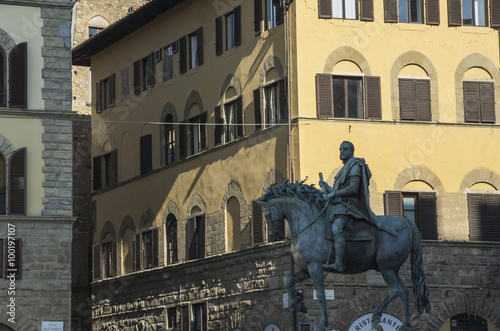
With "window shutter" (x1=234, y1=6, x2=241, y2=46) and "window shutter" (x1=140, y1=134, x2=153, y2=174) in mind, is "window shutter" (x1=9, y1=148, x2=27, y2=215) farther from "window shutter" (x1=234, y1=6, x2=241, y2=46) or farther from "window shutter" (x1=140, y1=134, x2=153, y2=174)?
"window shutter" (x1=140, y1=134, x2=153, y2=174)

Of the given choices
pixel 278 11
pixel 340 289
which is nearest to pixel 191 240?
pixel 340 289

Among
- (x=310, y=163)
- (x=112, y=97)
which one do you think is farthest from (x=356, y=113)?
(x=112, y=97)

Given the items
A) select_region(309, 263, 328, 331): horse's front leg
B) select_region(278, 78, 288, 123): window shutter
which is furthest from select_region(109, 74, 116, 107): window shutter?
select_region(309, 263, 328, 331): horse's front leg

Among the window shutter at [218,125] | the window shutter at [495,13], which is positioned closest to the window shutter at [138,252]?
the window shutter at [218,125]

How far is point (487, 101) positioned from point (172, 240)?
43.8 feet

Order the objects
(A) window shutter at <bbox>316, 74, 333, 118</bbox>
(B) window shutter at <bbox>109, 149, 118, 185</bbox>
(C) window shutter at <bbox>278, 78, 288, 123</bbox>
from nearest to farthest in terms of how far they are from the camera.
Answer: (A) window shutter at <bbox>316, 74, 333, 118</bbox>
(C) window shutter at <bbox>278, 78, 288, 123</bbox>
(B) window shutter at <bbox>109, 149, 118, 185</bbox>

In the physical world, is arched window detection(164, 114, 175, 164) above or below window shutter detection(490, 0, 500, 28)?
below

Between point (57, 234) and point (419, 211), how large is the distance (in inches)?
452

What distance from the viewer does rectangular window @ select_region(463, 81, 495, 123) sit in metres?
45.9

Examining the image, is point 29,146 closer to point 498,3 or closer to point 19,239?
point 19,239

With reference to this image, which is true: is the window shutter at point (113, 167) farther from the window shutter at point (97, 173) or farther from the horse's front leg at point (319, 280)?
the horse's front leg at point (319, 280)

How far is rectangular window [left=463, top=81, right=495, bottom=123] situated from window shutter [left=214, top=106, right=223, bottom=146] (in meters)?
8.62

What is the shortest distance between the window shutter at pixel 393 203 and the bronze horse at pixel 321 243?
55.0 ft

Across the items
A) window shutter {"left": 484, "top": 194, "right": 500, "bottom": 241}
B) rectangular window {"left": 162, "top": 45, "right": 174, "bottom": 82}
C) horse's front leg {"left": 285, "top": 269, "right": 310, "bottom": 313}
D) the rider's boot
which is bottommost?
horse's front leg {"left": 285, "top": 269, "right": 310, "bottom": 313}
